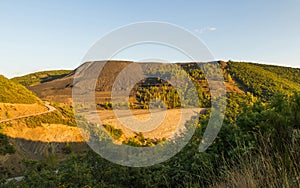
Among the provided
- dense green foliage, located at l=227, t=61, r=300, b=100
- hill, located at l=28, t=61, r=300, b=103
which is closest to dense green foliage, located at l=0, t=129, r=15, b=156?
hill, located at l=28, t=61, r=300, b=103

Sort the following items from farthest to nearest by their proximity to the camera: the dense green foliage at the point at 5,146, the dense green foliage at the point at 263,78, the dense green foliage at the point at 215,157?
the dense green foliage at the point at 263,78
the dense green foliage at the point at 5,146
the dense green foliage at the point at 215,157

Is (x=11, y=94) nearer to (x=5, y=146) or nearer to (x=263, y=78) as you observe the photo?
(x=5, y=146)

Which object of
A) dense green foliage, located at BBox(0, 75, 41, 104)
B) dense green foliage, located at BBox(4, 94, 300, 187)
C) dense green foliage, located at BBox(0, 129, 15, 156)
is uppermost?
dense green foliage, located at BBox(4, 94, 300, 187)

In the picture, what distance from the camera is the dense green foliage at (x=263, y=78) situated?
4828cm

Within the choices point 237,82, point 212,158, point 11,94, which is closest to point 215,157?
point 212,158

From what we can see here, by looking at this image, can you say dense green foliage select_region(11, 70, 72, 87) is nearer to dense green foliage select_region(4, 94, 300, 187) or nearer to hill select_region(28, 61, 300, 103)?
hill select_region(28, 61, 300, 103)

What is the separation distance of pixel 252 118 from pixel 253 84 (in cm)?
4999

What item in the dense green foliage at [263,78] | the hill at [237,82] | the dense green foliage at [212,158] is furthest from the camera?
the dense green foliage at [263,78]

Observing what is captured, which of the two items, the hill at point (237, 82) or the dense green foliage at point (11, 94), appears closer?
the dense green foliage at point (11, 94)

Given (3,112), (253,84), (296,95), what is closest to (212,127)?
(296,95)

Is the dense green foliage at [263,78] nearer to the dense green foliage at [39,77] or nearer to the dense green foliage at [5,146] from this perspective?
the dense green foliage at [5,146]

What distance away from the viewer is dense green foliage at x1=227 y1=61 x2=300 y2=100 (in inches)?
1901

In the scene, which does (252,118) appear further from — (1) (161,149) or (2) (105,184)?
(2) (105,184)

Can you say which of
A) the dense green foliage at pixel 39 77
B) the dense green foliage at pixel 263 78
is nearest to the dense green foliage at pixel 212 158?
the dense green foliage at pixel 263 78
